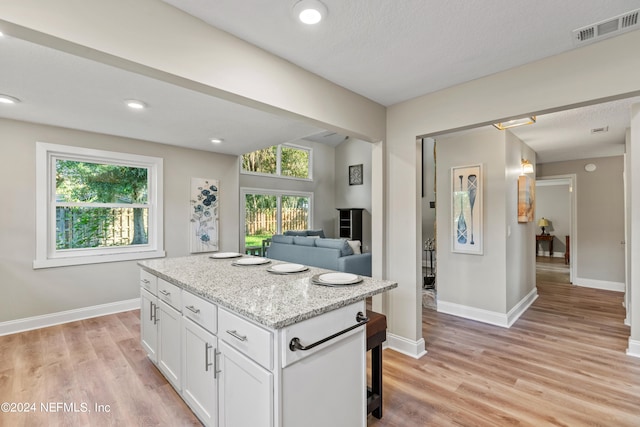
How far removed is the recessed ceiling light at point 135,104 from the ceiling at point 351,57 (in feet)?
0.25

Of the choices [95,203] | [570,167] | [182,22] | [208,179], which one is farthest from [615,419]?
[95,203]

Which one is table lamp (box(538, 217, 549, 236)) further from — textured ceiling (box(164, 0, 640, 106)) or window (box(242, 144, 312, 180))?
textured ceiling (box(164, 0, 640, 106))

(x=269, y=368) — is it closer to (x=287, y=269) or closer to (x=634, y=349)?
(x=287, y=269)

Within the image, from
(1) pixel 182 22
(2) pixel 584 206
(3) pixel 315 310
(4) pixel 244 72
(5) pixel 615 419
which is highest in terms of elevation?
(1) pixel 182 22

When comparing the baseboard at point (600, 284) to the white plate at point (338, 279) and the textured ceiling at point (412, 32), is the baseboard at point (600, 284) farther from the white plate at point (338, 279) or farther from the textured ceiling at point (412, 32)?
the white plate at point (338, 279)

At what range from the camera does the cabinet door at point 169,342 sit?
6.60ft

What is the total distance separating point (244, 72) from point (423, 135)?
173 centimetres

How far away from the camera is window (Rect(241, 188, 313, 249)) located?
6.76 m

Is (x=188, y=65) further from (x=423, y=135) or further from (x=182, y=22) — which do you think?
(x=423, y=135)

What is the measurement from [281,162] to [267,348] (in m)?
6.56

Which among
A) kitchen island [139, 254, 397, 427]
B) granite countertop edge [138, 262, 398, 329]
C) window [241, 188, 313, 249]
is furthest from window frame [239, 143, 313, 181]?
granite countertop edge [138, 262, 398, 329]

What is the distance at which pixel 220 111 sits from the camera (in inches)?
122

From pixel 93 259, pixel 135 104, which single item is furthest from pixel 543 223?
pixel 93 259

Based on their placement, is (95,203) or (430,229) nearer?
(95,203)
